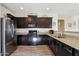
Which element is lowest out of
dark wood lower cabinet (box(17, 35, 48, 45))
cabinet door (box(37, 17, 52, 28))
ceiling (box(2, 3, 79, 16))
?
dark wood lower cabinet (box(17, 35, 48, 45))

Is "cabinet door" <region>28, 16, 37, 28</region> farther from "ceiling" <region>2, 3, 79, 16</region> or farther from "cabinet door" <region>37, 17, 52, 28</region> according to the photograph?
"ceiling" <region>2, 3, 79, 16</region>

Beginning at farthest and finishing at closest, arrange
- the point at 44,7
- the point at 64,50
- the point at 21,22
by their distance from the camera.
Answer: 1. the point at 21,22
2. the point at 44,7
3. the point at 64,50

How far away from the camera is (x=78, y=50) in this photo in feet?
9.51

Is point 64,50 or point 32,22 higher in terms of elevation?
point 32,22

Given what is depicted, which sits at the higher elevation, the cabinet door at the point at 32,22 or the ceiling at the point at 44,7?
the ceiling at the point at 44,7

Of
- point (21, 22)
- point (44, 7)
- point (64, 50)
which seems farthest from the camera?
point (21, 22)

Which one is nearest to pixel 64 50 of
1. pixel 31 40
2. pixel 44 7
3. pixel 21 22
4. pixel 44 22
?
pixel 44 7

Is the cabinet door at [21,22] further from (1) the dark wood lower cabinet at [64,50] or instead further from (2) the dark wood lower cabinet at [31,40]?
(1) the dark wood lower cabinet at [64,50]

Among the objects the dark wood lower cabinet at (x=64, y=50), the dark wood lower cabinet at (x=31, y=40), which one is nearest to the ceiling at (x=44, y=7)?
the dark wood lower cabinet at (x=64, y=50)

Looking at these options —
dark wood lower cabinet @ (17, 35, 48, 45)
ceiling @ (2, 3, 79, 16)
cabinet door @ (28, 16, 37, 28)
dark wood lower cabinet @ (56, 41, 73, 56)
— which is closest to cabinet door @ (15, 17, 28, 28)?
cabinet door @ (28, 16, 37, 28)

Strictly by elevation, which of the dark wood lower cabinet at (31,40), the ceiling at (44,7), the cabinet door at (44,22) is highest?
the ceiling at (44,7)

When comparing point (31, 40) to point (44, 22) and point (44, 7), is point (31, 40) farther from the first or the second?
point (44, 7)

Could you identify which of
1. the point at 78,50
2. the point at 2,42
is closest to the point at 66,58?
the point at 78,50

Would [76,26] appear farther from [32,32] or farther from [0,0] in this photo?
[0,0]
